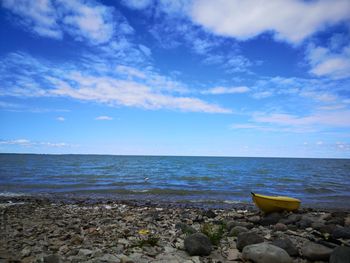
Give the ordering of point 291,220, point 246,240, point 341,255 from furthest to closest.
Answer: point 291,220 → point 246,240 → point 341,255

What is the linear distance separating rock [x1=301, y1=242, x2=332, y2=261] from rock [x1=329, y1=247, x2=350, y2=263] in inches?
26.5

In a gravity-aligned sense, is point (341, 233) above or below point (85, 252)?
above

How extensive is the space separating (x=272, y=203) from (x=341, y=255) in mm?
6369

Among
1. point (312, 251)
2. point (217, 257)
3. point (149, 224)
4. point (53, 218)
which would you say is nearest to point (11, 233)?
point (53, 218)

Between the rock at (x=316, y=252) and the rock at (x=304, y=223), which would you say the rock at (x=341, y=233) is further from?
the rock at (x=316, y=252)

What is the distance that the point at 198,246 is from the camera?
21.0ft

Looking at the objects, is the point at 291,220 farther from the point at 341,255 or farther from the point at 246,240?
the point at 341,255

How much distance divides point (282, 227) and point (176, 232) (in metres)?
3.55

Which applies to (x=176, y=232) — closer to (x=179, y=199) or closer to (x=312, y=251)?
(x=312, y=251)

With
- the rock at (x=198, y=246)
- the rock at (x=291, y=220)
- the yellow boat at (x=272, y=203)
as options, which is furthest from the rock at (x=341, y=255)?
the yellow boat at (x=272, y=203)

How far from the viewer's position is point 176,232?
29.9ft

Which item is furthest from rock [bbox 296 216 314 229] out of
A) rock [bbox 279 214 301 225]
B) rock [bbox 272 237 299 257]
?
rock [bbox 272 237 299 257]

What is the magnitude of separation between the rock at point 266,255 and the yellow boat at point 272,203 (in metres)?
5.58

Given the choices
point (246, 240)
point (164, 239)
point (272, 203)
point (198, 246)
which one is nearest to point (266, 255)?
point (246, 240)
